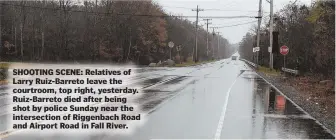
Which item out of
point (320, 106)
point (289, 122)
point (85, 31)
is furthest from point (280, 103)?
point (85, 31)

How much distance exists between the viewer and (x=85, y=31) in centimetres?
5662

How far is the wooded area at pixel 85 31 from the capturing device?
56.2 meters

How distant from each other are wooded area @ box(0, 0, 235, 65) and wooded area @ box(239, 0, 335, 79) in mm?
21162

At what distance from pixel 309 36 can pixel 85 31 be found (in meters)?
32.9

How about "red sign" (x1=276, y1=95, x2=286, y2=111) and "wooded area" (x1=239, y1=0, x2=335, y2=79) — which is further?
"wooded area" (x1=239, y1=0, x2=335, y2=79)

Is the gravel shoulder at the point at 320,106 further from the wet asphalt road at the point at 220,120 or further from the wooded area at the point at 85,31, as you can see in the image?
the wooded area at the point at 85,31

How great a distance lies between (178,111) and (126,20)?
151 feet

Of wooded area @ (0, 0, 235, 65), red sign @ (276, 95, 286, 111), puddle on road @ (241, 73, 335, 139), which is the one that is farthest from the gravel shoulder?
wooded area @ (0, 0, 235, 65)

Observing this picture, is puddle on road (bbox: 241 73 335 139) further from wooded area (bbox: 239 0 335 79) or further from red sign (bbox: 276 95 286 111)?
wooded area (bbox: 239 0 335 79)

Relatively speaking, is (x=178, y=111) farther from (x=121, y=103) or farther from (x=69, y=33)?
(x=69, y=33)

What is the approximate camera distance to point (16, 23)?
63.5 m

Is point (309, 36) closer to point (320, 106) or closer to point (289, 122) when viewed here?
point (320, 106)

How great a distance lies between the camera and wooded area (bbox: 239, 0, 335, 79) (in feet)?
67.9

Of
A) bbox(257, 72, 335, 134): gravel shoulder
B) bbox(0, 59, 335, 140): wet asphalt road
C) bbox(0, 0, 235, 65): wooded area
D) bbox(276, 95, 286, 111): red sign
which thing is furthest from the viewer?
bbox(0, 0, 235, 65): wooded area
